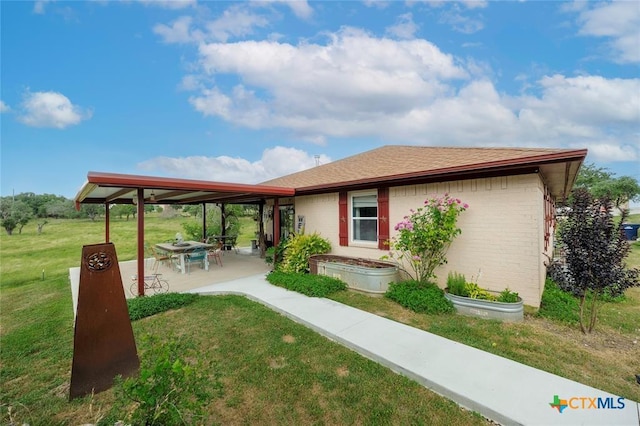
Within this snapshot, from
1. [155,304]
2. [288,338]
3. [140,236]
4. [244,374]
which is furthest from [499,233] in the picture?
[140,236]

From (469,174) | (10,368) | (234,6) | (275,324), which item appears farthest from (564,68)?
(10,368)

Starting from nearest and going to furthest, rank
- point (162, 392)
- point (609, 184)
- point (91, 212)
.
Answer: point (162, 392) → point (609, 184) → point (91, 212)

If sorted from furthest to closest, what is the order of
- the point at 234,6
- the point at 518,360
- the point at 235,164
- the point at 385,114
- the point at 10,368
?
the point at 235,164
the point at 385,114
the point at 234,6
the point at 10,368
the point at 518,360

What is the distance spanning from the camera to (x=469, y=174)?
5352 mm

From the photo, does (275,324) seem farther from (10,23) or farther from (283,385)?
(10,23)

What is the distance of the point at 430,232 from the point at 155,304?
18.4 feet

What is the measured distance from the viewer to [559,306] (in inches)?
200

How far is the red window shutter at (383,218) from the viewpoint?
6.79m

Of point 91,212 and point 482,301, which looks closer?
point 482,301

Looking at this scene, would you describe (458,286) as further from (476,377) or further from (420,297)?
(476,377)

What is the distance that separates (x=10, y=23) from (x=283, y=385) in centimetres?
1169

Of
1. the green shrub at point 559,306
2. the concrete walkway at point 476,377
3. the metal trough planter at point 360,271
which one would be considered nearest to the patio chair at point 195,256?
the metal trough planter at point 360,271

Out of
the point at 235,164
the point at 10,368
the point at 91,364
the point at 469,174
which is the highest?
the point at 235,164

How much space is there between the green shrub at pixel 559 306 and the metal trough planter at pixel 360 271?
2.78m
